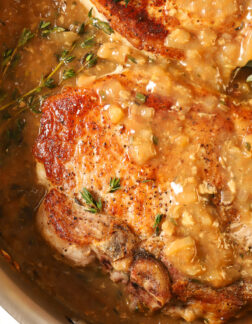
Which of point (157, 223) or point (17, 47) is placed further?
point (17, 47)

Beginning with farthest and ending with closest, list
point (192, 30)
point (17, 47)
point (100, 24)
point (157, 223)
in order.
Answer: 1. point (17, 47)
2. point (100, 24)
3. point (192, 30)
4. point (157, 223)

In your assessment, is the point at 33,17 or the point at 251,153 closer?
the point at 251,153

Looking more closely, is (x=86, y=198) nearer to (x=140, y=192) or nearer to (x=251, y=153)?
(x=140, y=192)

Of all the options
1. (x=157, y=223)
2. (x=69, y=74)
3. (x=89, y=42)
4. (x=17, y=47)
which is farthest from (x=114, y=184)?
(x=17, y=47)

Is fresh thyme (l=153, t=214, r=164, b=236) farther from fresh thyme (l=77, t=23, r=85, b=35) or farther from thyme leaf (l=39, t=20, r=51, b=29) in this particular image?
thyme leaf (l=39, t=20, r=51, b=29)

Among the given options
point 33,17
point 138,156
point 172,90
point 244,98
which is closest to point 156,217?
point 138,156

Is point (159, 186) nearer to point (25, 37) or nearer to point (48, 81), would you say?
point (48, 81)

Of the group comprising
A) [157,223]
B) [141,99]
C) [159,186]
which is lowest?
[157,223]
